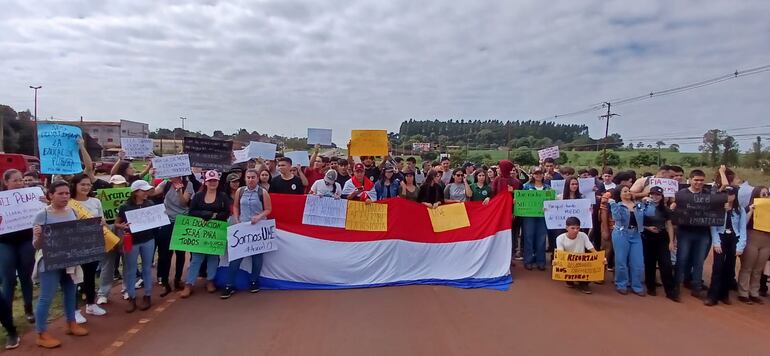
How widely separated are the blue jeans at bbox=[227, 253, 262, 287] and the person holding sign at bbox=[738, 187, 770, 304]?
6889 millimetres

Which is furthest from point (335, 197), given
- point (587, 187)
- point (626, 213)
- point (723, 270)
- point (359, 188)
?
point (723, 270)

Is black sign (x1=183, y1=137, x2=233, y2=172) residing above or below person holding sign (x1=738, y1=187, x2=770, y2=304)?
above

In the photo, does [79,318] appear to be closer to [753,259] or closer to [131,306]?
[131,306]

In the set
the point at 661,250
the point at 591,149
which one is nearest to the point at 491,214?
the point at 661,250

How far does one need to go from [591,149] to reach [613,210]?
6693 cm

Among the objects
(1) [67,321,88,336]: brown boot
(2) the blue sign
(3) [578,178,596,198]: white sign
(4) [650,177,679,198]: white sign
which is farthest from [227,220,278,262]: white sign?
(4) [650,177,679,198]: white sign

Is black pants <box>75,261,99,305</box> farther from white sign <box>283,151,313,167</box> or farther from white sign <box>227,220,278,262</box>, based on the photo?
white sign <box>283,151,313,167</box>

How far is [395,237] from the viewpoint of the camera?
7.47m

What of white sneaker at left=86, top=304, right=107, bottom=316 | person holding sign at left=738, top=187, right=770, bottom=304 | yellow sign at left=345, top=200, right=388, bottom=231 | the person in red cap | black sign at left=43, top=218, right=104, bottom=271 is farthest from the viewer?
the person in red cap

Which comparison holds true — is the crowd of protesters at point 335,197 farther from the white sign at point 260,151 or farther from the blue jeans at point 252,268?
the white sign at point 260,151

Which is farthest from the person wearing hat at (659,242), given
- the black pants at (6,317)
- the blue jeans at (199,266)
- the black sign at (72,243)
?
the black pants at (6,317)

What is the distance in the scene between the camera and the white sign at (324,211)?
729 centimetres

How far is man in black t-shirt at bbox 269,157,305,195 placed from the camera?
791 cm

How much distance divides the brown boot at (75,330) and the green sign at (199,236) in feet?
5.10
